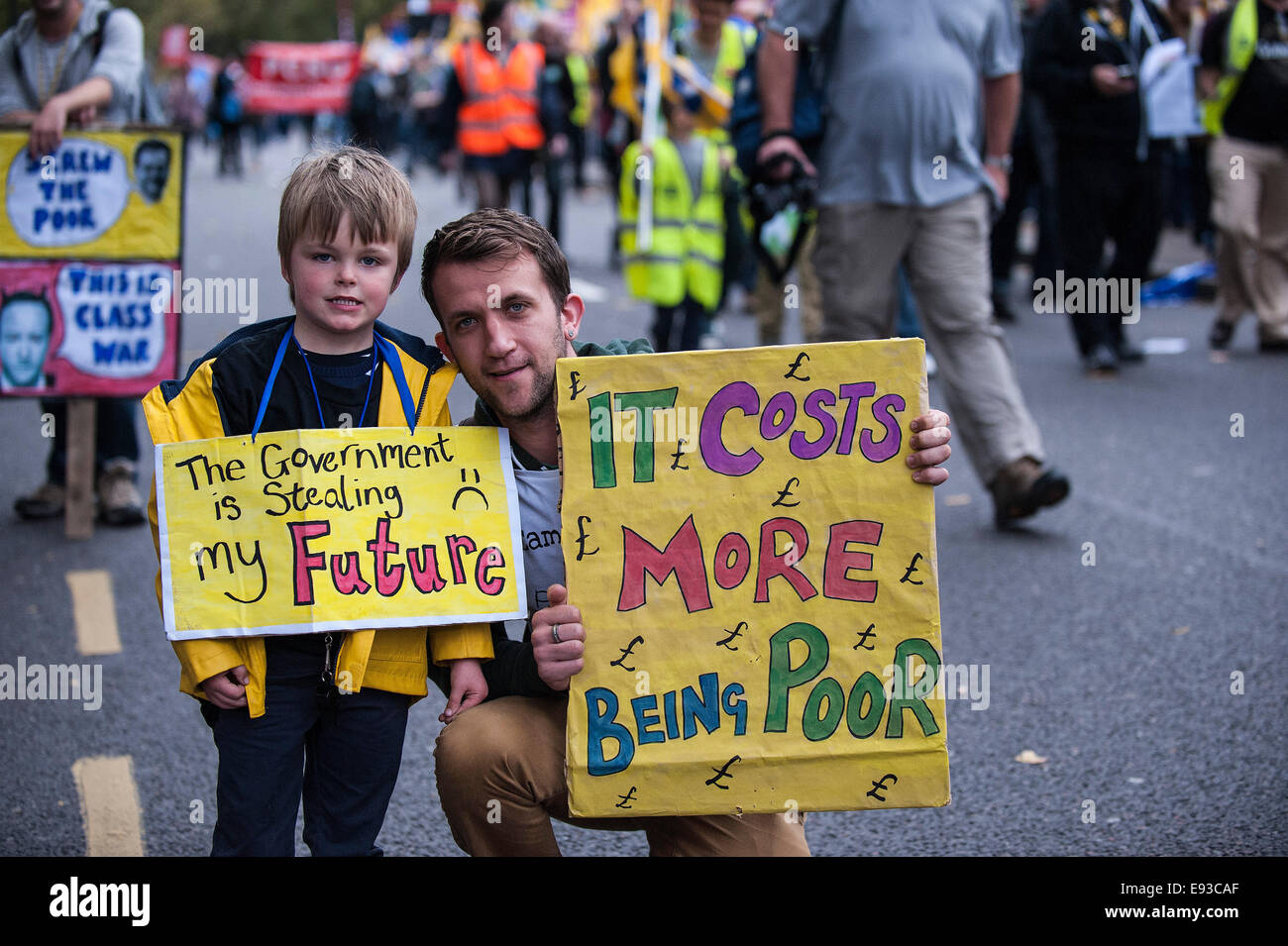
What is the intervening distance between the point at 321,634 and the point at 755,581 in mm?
774

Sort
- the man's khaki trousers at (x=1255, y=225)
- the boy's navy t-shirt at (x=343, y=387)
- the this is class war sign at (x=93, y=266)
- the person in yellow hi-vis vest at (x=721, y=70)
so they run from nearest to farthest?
the boy's navy t-shirt at (x=343, y=387)
the this is class war sign at (x=93, y=266)
the person in yellow hi-vis vest at (x=721, y=70)
the man's khaki trousers at (x=1255, y=225)

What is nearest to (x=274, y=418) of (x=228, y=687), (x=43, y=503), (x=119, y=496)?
(x=228, y=687)

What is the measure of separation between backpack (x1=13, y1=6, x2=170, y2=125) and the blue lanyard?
12.9ft

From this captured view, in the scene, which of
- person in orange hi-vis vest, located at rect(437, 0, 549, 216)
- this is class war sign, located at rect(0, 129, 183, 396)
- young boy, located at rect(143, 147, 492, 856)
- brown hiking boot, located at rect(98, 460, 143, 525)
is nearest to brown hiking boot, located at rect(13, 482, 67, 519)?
brown hiking boot, located at rect(98, 460, 143, 525)

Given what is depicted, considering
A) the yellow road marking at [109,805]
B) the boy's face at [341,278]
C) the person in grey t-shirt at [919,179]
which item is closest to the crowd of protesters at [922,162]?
the person in grey t-shirt at [919,179]

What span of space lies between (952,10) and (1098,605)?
2254 mm

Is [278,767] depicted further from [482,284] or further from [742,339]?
[742,339]

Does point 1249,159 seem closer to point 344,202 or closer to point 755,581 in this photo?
point 755,581

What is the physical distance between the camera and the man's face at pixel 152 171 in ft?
19.7

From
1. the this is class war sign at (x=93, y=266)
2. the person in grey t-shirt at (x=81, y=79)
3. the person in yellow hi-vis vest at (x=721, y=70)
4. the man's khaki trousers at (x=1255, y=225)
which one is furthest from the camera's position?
the man's khaki trousers at (x=1255, y=225)

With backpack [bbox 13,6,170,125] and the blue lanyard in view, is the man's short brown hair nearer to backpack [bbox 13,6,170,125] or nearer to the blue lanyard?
the blue lanyard

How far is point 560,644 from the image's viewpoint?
248cm

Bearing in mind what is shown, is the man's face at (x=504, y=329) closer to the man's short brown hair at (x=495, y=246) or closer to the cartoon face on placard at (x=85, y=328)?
the man's short brown hair at (x=495, y=246)
